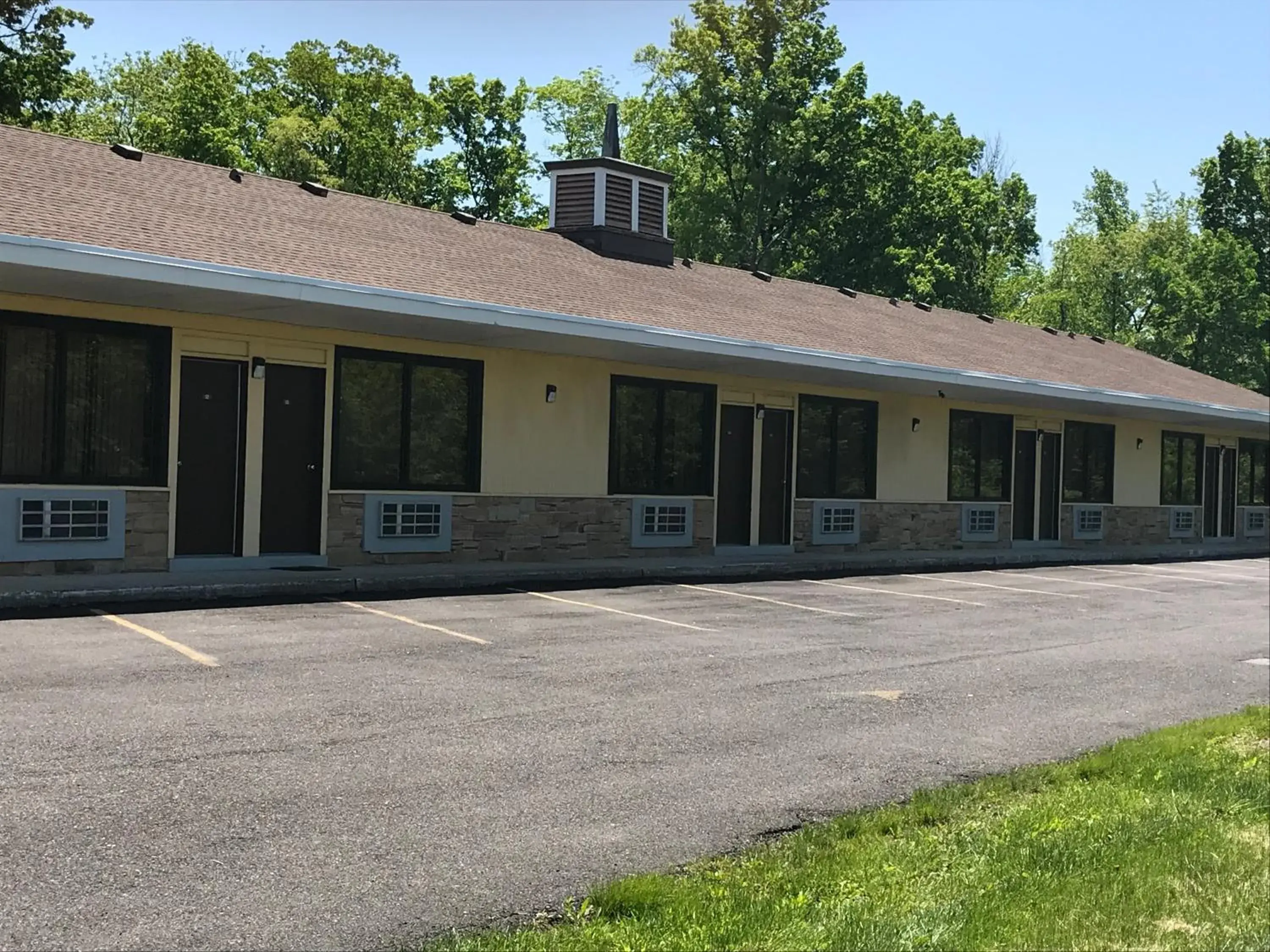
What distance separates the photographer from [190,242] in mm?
13727

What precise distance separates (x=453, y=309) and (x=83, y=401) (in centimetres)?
401

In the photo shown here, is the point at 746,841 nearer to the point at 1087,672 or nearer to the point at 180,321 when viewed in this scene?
the point at 1087,672

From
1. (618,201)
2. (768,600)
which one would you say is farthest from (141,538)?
(618,201)

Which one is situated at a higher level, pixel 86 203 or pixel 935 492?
pixel 86 203

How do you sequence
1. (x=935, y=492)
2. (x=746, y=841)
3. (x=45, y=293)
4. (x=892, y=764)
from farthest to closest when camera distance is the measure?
1. (x=935, y=492)
2. (x=45, y=293)
3. (x=892, y=764)
4. (x=746, y=841)

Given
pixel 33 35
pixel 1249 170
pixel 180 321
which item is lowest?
pixel 180 321

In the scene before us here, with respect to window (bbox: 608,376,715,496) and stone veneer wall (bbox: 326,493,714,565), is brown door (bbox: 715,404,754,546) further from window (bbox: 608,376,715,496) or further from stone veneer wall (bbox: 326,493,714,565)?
stone veneer wall (bbox: 326,493,714,565)

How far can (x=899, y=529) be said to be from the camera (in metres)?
23.2

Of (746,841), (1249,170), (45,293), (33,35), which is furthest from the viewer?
(1249,170)

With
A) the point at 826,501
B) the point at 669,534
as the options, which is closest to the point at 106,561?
the point at 669,534

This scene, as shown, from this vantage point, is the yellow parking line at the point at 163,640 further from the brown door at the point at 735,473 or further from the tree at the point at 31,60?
the tree at the point at 31,60

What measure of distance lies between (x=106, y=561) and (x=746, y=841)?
33.1 ft

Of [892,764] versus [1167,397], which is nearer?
[892,764]

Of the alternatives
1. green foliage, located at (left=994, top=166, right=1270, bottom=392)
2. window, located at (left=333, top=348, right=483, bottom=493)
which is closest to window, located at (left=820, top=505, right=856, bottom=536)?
window, located at (left=333, top=348, right=483, bottom=493)
